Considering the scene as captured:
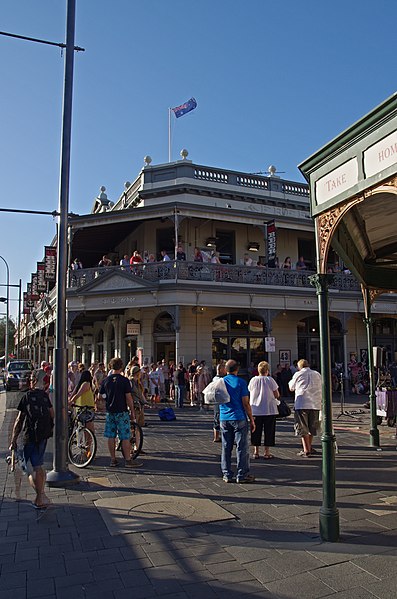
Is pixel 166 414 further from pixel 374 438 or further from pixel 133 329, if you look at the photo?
pixel 133 329

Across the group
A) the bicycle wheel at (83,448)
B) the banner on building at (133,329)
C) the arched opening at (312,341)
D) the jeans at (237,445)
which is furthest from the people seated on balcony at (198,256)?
the jeans at (237,445)

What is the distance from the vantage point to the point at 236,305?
2264cm

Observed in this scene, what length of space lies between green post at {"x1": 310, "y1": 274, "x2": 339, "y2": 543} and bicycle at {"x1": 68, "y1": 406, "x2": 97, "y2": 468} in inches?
197

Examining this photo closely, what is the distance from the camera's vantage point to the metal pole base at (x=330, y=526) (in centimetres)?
520

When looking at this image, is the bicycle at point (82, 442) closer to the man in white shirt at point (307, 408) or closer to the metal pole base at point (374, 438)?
the man in white shirt at point (307, 408)

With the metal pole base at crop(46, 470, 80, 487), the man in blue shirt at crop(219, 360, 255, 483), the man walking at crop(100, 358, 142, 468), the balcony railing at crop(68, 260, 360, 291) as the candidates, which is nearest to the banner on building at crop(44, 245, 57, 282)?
the balcony railing at crop(68, 260, 360, 291)

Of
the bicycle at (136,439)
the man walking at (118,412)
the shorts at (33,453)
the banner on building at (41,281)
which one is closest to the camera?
the shorts at (33,453)

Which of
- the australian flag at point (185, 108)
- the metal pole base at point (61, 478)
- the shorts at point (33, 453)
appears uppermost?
the australian flag at point (185, 108)

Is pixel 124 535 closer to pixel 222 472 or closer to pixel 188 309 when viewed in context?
pixel 222 472

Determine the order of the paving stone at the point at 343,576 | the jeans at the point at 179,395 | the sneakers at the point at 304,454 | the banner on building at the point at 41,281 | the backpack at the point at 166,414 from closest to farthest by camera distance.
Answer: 1. the paving stone at the point at 343,576
2. the sneakers at the point at 304,454
3. the backpack at the point at 166,414
4. the jeans at the point at 179,395
5. the banner on building at the point at 41,281

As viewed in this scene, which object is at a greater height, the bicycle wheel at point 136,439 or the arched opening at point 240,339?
the arched opening at point 240,339

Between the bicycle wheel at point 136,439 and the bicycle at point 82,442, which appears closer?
the bicycle at point 82,442

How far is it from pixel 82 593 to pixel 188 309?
63.1 ft

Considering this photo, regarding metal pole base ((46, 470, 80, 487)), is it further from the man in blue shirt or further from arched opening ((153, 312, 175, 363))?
arched opening ((153, 312, 175, 363))
